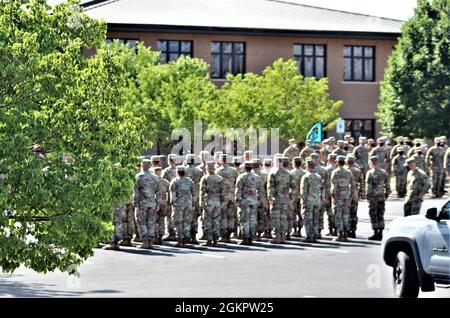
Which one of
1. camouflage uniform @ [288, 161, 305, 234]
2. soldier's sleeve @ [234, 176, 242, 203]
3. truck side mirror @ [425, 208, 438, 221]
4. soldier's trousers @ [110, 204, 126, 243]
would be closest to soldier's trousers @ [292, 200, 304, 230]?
camouflage uniform @ [288, 161, 305, 234]

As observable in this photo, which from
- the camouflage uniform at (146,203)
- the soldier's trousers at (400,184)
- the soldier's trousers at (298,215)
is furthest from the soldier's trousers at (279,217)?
the soldier's trousers at (400,184)

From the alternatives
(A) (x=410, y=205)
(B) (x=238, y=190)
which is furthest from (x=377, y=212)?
(B) (x=238, y=190)

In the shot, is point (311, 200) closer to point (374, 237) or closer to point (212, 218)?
point (374, 237)

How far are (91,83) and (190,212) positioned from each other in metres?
12.7

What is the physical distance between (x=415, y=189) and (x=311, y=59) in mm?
35647

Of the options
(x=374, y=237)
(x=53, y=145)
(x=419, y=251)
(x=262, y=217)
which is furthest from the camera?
(x=262, y=217)

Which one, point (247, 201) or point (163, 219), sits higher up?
point (247, 201)

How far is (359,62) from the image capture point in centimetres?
6631

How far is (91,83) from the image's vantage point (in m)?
17.2

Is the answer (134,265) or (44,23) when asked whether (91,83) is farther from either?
(134,265)

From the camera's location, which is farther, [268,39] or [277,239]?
[268,39]

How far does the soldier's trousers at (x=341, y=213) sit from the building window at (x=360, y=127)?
113 ft

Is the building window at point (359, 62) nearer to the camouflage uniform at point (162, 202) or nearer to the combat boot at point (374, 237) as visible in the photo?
the combat boot at point (374, 237)
